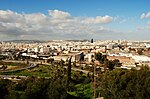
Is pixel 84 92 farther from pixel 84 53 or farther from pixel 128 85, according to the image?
pixel 84 53

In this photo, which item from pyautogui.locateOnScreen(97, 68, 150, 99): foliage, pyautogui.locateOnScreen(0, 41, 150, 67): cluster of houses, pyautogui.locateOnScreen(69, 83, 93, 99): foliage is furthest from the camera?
pyautogui.locateOnScreen(0, 41, 150, 67): cluster of houses

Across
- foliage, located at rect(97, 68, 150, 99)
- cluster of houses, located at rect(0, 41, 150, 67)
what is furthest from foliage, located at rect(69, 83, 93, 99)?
cluster of houses, located at rect(0, 41, 150, 67)

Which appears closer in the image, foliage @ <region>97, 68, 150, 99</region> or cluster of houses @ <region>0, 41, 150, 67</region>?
foliage @ <region>97, 68, 150, 99</region>

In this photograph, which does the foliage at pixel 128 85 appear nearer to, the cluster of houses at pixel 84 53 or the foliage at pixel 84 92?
the foliage at pixel 84 92

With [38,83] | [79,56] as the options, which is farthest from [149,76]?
[79,56]

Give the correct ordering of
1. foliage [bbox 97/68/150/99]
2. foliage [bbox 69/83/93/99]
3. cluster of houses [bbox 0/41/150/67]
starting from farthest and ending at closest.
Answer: cluster of houses [bbox 0/41/150/67] < foliage [bbox 69/83/93/99] < foliage [bbox 97/68/150/99]

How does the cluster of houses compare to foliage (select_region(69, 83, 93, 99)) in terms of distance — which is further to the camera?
the cluster of houses

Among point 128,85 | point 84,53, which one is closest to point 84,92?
point 128,85

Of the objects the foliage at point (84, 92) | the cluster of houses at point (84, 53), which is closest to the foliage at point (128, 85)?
the foliage at point (84, 92)

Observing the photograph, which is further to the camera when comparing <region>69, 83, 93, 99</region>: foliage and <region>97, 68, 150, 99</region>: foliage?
<region>69, 83, 93, 99</region>: foliage

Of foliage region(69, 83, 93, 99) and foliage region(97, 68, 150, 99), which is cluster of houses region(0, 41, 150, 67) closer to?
foliage region(69, 83, 93, 99)

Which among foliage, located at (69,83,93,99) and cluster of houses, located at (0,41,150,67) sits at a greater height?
cluster of houses, located at (0,41,150,67)

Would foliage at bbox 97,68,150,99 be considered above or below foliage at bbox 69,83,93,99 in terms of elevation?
above

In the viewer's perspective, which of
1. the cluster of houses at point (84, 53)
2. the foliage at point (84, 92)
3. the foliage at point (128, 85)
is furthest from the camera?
the cluster of houses at point (84, 53)
